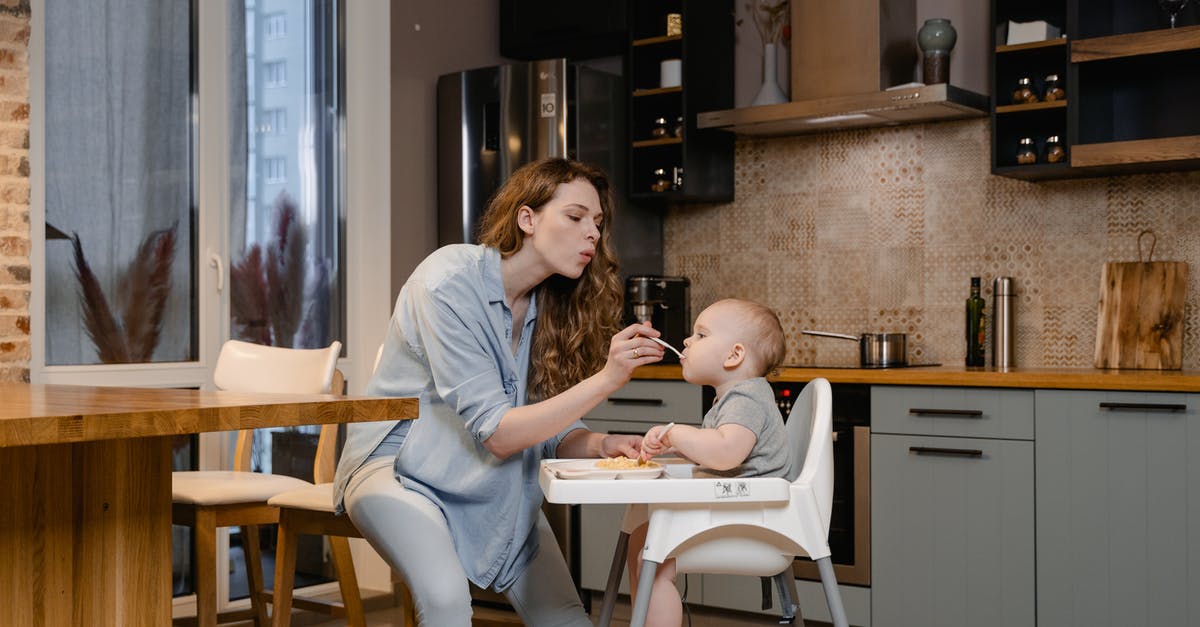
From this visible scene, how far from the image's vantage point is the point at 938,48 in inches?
156

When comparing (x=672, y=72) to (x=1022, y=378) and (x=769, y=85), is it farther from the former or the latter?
(x=1022, y=378)

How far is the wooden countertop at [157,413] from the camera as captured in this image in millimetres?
1421

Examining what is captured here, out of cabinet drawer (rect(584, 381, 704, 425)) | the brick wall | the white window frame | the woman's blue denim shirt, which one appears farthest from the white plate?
the white window frame

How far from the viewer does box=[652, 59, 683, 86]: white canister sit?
443 cm

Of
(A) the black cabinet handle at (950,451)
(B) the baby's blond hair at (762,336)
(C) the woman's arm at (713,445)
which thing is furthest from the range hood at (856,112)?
(C) the woman's arm at (713,445)

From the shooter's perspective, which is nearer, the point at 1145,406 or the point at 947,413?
the point at 1145,406

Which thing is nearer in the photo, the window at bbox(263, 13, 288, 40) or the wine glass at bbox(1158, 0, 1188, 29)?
the wine glass at bbox(1158, 0, 1188, 29)

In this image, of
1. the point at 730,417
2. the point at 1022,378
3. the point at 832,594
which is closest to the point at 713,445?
the point at 730,417

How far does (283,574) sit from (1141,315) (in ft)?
8.46

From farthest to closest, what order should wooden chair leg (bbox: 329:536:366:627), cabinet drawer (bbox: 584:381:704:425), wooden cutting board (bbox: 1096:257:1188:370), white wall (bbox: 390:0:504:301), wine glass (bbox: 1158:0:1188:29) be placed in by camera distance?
white wall (bbox: 390:0:504:301), cabinet drawer (bbox: 584:381:704:425), wooden cutting board (bbox: 1096:257:1188:370), wine glass (bbox: 1158:0:1188:29), wooden chair leg (bbox: 329:536:366:627)

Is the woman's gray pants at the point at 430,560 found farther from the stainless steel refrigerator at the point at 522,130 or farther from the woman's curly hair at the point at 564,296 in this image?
the stainless steel refrigerator at the point at 522,130

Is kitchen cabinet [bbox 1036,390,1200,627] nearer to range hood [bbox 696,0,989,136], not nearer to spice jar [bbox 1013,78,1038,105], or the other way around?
spice jar [bbox 1013,78,1038,105]

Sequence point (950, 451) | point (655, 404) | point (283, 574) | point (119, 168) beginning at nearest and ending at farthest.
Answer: point (283, 574) → point (950, 451) → point (119, 168) → point (655, 404)

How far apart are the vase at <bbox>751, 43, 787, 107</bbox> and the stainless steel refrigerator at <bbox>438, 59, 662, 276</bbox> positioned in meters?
0.53
